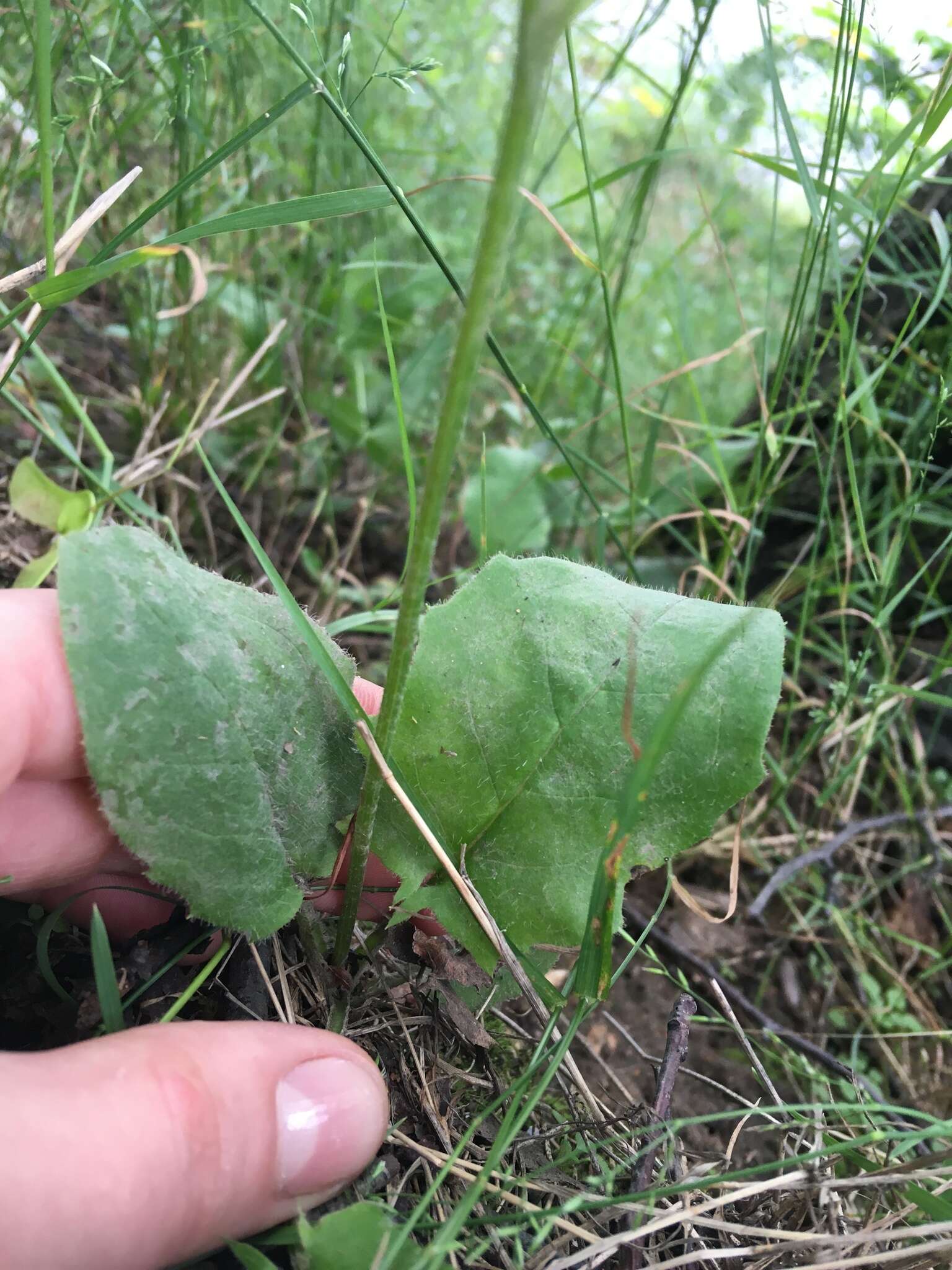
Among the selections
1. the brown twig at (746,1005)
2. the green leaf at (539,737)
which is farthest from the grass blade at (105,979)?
the brown twig at (746,1005)

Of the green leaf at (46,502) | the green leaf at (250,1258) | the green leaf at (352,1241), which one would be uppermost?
the green leaf at (46,502)

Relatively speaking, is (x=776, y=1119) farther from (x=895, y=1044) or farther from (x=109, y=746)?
(x=109, y=746)

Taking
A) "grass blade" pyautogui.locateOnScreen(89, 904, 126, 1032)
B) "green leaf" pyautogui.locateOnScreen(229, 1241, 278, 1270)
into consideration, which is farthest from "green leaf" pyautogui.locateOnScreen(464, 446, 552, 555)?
"green leaf" pyautogui.locateOnScreen(229, 1241, 278, 1270)

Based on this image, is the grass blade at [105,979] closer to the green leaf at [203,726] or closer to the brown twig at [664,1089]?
the green leaf at [203,726]

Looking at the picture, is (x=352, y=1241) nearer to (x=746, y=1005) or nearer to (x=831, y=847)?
(x=746, y=1005)

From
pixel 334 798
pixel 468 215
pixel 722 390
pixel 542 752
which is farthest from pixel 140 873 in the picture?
pixel 722 390

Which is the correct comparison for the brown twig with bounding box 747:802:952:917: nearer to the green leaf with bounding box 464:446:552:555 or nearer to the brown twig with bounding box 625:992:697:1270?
the brown twig with bounding box 625:992:697:1270
